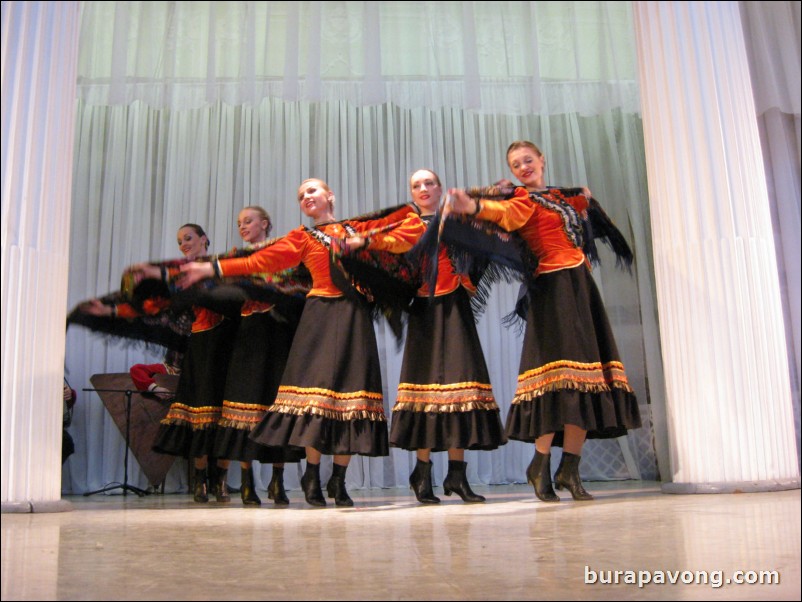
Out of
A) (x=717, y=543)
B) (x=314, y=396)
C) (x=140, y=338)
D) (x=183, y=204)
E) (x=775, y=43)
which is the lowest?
(x=717, y=543)

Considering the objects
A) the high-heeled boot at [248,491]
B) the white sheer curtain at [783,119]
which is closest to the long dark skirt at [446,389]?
the high-heeled boot at [248,491]

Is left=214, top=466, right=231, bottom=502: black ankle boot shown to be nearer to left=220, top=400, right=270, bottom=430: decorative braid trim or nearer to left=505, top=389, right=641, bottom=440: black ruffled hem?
left=220, top=400, right=270, bottom=430: decorative braid trim

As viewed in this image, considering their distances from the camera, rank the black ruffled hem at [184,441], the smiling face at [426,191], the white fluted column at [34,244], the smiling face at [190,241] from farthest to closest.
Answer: the smiling face at [190,241] → the black ruffled hem at [184,441] → the smiling face at [426,191] → the white fluted column at [34,244]

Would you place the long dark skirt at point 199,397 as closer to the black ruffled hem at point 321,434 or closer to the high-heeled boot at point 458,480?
the black ruffled hem at point 321,434

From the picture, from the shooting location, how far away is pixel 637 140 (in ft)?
18.5

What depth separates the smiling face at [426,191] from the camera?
3.86 m

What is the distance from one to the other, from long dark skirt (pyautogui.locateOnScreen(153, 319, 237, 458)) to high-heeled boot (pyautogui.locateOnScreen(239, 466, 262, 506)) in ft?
1.01

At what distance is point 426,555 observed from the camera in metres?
1.78

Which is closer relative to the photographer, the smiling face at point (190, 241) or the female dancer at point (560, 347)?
the female dancer at point (560, 347)

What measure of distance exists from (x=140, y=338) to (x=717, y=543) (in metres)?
3.27

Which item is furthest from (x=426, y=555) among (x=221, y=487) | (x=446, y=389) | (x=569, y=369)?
(x=221, y=487)

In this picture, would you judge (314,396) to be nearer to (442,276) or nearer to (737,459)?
(442,276)

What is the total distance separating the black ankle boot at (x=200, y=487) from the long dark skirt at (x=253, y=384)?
334mm

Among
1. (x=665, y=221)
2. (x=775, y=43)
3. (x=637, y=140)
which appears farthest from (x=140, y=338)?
(x=775, y=43)
